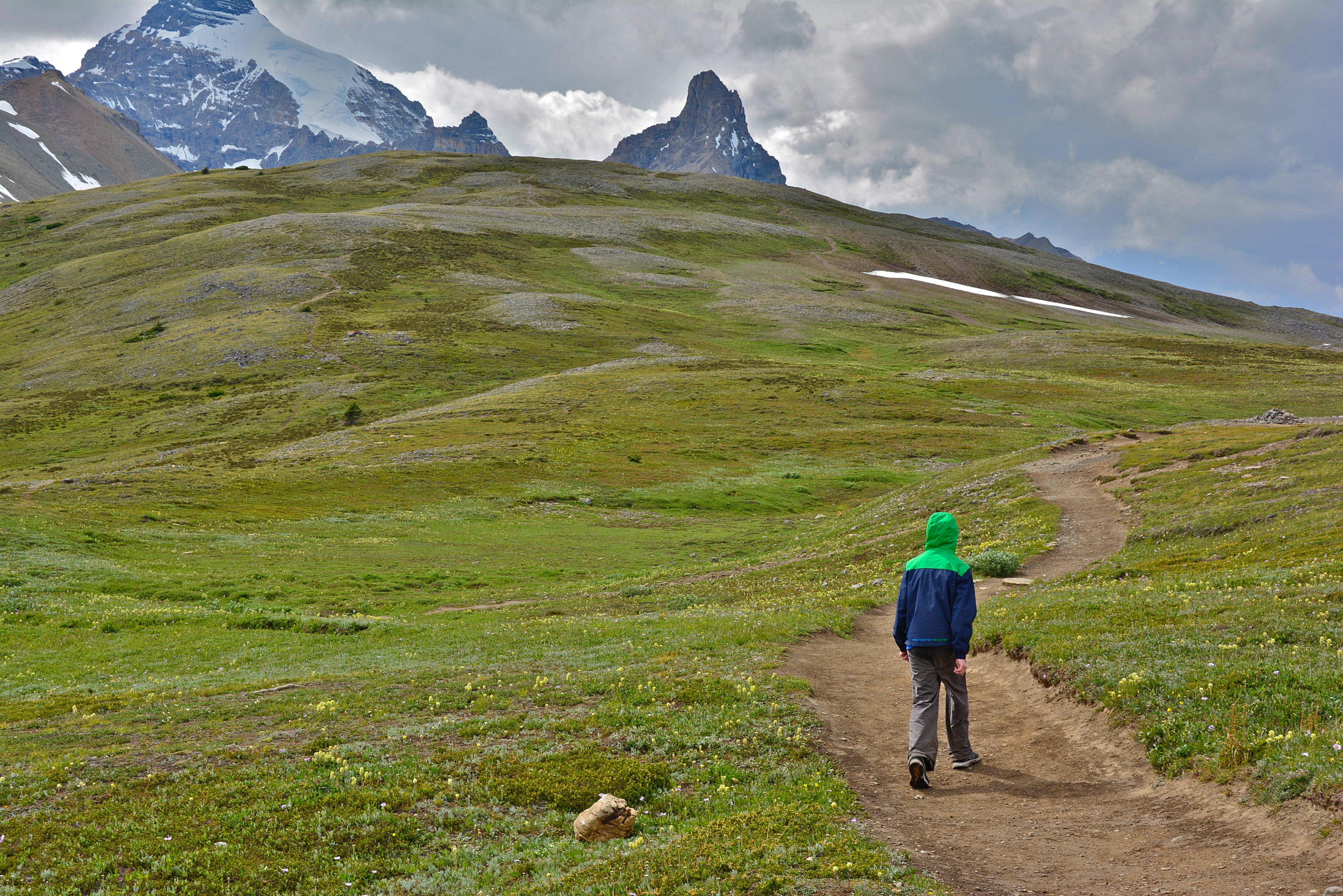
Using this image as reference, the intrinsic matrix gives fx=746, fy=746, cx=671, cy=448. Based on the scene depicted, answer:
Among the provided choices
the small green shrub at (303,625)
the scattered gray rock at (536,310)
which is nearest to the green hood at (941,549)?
the small green shrub at (303,625)

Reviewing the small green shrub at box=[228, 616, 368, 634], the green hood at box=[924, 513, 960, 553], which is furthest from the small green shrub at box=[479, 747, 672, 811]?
the small green shrub at box=[228, 616, 368, 634]

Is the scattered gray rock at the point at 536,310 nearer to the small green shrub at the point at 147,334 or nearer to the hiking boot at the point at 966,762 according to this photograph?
the small green shrub at the point at 147,334

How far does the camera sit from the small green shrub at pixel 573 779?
11203 millimetres

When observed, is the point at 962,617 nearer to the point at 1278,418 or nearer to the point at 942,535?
the point at 942,535

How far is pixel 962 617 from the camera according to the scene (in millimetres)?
12195

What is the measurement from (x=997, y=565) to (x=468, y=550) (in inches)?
1256

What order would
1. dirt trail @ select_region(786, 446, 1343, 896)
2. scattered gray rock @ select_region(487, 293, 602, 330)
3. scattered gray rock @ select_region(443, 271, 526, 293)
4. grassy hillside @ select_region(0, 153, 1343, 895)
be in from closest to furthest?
dirt trail @ select_region(786, 446, 1343, 896) < grassy hillside @ select_region(0, 153, 1343, 895) < scattered gray rock @ select_region(487, 293, 602, 330) < scattered gray rock @ select_region(443, 271, 526, 293)

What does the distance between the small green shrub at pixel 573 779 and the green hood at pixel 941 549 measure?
5.49 meters

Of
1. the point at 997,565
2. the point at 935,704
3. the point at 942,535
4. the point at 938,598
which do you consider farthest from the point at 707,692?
the point at 997,565

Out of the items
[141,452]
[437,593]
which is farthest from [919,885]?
[141,452]

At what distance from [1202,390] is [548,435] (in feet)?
300

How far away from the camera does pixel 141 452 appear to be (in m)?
83.1

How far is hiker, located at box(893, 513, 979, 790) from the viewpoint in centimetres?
1213

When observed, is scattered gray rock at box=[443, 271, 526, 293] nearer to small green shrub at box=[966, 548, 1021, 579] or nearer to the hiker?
small green shrub at box=[966, 548, 1021, 579]
